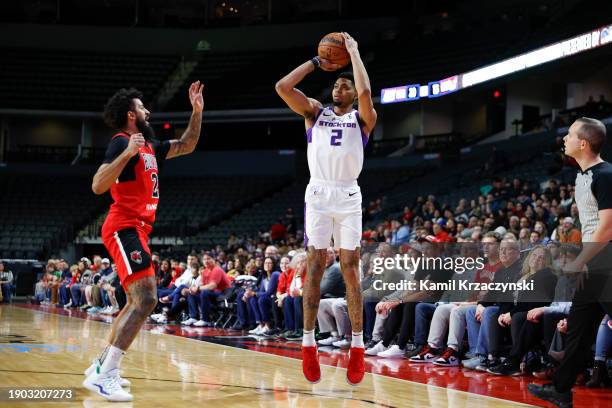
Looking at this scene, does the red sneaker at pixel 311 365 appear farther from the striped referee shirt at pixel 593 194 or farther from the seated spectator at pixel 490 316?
the seated spectator at pixel 490 316

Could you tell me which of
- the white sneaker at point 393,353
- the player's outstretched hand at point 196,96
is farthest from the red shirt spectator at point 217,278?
the player's outstretched hand at point 196,96

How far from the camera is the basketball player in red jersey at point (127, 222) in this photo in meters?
4.61

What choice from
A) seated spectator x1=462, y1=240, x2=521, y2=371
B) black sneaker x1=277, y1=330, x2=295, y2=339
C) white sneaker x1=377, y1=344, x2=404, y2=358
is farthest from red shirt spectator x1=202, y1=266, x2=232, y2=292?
seated spectator x1=462, y1=240, x2=521, y2=371

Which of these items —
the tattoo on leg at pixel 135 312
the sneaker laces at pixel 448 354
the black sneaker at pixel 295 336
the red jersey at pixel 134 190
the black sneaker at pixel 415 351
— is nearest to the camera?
the tattoo on leg at pixel 135 312

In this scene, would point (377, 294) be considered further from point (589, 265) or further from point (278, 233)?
point (278, 233)

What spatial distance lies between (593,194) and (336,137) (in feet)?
5.54

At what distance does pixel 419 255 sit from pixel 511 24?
17.7 m

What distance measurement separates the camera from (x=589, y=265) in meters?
4.45

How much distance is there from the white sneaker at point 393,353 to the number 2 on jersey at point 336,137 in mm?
3428

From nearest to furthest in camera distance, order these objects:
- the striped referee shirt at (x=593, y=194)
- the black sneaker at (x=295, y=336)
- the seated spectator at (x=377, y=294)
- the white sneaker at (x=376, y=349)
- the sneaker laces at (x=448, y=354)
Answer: the striped referee shirt at (x=593, y=194)
the sneaker laces at (x=448, y=354)
the white sneaker at (x=376, y=349)
the seated spectator at (x=377, y=294)
the black sneaker at (x=295, y=336)

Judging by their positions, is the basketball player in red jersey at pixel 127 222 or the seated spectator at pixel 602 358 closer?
the basketball player in red jersey at pixel 127 222

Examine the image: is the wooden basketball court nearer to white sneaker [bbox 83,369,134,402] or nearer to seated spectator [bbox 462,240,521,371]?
white sneaker [bbox 83,369,134,402]

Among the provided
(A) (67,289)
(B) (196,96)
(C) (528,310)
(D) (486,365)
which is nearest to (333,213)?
(B) (196,96)

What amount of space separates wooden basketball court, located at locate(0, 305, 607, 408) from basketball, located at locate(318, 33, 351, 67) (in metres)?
2.24
